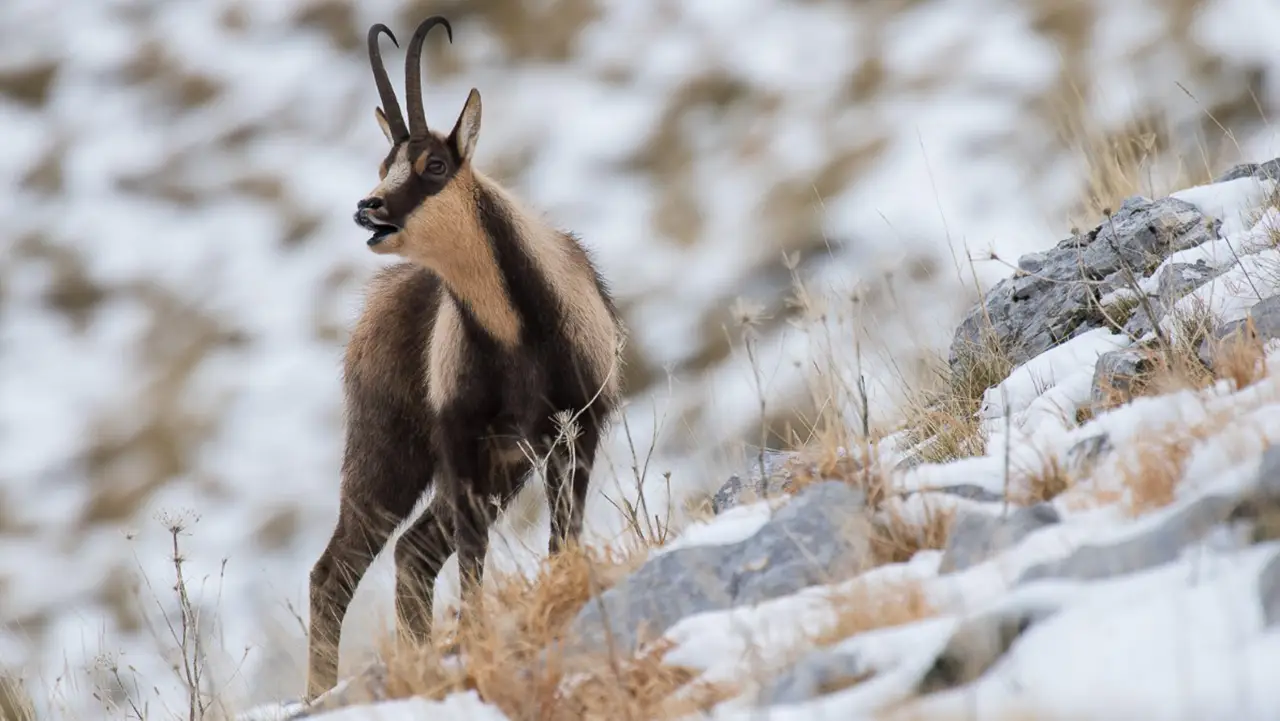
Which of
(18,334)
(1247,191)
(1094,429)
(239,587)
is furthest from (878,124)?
(1094,429)

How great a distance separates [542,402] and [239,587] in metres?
19.7

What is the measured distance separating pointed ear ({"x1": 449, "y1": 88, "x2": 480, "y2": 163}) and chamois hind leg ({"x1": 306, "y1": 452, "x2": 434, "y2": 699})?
133 cm

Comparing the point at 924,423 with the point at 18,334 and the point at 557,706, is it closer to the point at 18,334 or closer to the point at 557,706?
the point at 557,706

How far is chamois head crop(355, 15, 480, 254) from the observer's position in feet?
17.9

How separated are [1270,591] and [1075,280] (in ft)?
10.2

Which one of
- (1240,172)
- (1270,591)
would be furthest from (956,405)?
(1270,591)

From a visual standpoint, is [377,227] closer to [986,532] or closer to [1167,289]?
[1167,289]

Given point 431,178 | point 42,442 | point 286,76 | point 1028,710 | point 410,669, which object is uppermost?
point 286,76

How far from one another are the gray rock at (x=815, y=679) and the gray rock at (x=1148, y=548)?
394 mm

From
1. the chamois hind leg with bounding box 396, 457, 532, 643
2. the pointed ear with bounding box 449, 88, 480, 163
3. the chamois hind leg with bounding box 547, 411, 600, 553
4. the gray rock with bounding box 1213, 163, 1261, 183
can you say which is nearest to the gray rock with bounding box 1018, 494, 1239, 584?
the chamois hind leg with bounding box 547, 411, 600, 553

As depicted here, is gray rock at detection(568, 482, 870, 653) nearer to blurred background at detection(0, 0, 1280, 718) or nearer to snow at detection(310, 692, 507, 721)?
snow at detection(310, 692, 507, 721)

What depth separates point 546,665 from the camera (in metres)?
3.30

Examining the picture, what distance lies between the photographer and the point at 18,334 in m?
39.9

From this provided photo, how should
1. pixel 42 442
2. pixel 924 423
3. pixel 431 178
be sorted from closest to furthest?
pixel 924 423 → pixel 431 178 → pixel 42 442
